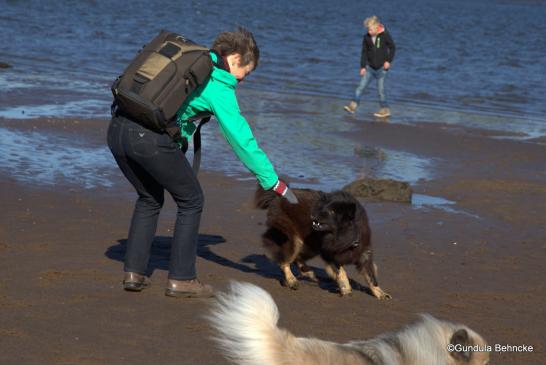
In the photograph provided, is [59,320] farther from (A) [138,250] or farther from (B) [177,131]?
(B) [177,131]

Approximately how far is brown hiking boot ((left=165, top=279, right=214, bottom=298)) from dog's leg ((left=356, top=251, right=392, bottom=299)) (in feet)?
4.06

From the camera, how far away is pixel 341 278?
6969 millimetres

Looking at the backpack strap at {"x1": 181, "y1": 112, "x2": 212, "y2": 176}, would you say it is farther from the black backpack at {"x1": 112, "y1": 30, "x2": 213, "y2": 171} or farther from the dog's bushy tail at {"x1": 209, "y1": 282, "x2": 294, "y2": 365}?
the dog's bushy tail at {"x1": 209, "y1": 282, "x2": 294, "y2": 365}

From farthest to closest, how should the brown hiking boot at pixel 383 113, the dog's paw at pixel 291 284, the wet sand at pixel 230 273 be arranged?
the brown hiking boot at pixel 383 113 < the dog's paw at pixel 291 284 < the wet sand at pixel 230 273

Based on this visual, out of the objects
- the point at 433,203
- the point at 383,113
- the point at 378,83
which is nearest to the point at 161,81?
the point at 433,203

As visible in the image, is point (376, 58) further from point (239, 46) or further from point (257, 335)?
point (257, 335)

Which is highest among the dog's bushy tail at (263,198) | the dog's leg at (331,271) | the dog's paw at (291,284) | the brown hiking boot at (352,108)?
the dog's bushy tail at (263,198)

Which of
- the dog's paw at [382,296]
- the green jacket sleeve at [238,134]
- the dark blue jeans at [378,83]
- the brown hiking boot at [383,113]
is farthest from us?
the dark blue jeans at [378,83]

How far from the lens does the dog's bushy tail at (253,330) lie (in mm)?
3947

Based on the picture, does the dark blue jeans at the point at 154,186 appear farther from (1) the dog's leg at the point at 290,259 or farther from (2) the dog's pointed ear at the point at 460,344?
(2) the dog's pointed ear at the point at 460,344

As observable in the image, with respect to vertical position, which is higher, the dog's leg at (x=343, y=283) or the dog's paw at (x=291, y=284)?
the dog's leg at (x=343, y=283)

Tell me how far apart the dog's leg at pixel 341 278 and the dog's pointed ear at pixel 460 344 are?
2.54m

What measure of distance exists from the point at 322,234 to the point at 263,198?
638 mm

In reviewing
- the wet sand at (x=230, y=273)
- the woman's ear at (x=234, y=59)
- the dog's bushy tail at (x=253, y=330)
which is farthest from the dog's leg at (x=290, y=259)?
the dog's bushy tail at (x=253, y=330)
